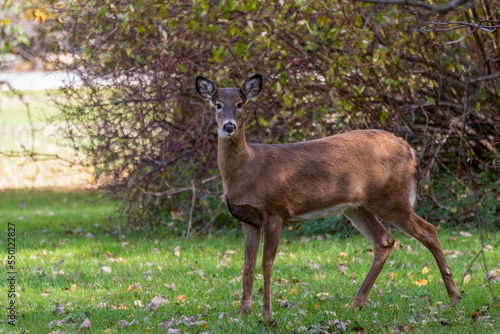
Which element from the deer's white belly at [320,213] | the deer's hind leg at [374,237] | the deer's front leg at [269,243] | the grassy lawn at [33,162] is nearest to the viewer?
the deer's front leg at [269,243]

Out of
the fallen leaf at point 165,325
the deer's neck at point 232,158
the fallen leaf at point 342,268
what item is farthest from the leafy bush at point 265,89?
the fallen leaf at point 165,325

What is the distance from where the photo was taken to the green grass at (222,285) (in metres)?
5.12

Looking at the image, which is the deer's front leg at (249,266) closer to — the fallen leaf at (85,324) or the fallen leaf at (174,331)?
the fallen leaf at (174,331)

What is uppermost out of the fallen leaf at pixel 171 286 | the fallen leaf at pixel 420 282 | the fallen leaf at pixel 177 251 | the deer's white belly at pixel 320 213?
the deer's white belly at pixel 320 213

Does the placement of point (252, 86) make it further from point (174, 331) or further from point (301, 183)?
point (174, 331)

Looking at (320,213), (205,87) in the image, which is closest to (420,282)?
(320,213)

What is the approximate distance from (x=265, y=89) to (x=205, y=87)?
3113 mm

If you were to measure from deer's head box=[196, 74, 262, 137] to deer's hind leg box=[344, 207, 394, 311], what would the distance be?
51.6 inches

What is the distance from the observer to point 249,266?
213 inches

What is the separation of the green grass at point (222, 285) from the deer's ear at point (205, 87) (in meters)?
1.72

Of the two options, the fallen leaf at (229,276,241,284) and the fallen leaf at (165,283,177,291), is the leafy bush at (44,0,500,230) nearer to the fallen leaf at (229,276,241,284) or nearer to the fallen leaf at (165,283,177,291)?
the fallen leaf at (229,276,241,284)

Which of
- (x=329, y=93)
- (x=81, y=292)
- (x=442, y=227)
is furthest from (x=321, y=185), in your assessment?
(x=442, y=227)

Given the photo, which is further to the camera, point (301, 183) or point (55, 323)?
point (301, 183)

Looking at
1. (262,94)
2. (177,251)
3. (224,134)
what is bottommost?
(177,251)
